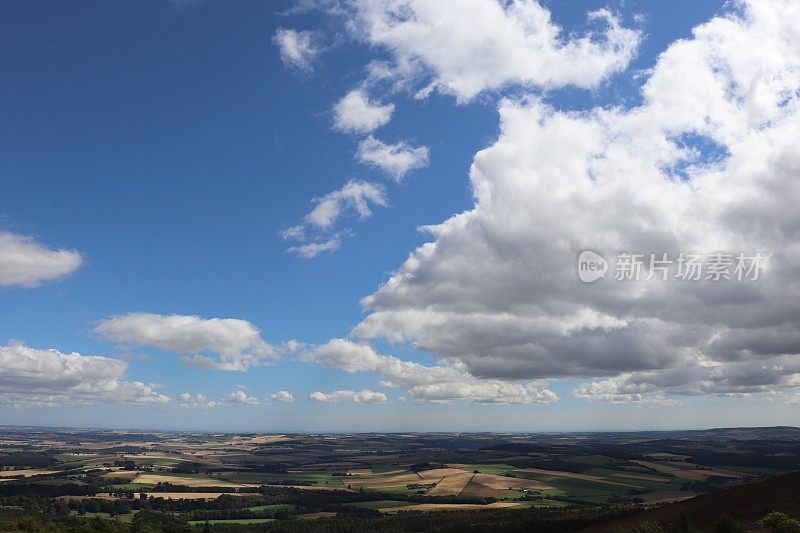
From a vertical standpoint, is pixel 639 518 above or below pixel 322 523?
above

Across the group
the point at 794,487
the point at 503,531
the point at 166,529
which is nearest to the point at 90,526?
the point at 166,529

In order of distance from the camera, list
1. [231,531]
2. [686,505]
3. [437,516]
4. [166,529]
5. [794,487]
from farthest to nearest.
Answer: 1. [437,516]
2. [231,531]
3. [166,529]
4. [686,505]
5. [794,487]

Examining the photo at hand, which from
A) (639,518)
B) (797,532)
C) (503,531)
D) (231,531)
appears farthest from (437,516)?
(797,532)

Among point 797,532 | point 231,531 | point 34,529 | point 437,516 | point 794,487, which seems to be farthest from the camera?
point 437,516

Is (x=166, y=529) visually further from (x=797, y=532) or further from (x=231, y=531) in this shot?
(x=797, y=532)

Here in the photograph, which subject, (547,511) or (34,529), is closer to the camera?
(34,529)

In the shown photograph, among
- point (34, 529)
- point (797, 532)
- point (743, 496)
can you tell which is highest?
point (797, 532)

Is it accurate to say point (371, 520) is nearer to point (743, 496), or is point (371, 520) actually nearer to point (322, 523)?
point (322, 523)
